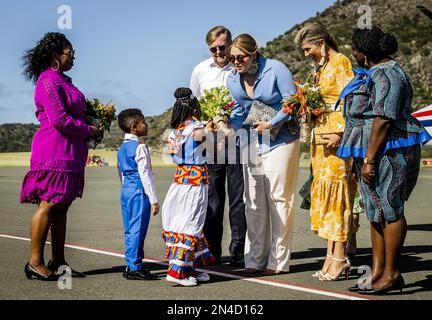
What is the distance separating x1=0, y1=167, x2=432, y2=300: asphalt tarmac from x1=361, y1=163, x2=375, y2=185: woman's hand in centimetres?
101

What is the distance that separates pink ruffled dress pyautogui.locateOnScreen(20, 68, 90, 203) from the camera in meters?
7.05

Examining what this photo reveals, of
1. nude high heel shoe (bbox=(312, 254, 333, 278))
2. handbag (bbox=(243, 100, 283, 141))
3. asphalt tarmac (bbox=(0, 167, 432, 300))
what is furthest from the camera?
handbag (bbox=(243, 100, 283, 141))

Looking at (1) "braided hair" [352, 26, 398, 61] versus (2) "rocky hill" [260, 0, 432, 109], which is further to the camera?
(2) "rocky hill" [260, 0, 432, 109]

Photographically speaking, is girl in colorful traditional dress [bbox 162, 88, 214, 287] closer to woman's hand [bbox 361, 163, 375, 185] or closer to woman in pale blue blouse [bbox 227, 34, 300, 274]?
woman in pale blue blouse [bbox 227, 34, 300, 274]

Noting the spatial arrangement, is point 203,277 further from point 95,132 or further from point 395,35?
point 395,35

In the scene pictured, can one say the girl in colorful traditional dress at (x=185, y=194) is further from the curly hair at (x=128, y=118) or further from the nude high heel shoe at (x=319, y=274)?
the nude high heel shoe at (x=319, y=274)

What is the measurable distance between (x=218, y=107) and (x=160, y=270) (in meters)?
1.83

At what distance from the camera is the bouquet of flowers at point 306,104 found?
7223mm

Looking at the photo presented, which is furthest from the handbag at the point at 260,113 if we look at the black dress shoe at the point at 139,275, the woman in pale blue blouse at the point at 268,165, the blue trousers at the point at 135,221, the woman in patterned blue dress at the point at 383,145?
the black dress shoe at the point at 139,275

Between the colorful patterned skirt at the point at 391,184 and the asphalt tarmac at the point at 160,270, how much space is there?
729 millimetres

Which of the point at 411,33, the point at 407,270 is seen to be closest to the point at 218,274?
the point at 407,270

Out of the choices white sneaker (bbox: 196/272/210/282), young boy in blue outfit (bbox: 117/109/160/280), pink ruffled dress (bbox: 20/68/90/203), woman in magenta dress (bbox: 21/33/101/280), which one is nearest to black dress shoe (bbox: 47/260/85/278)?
woman in magenta dress (bbox: 21/33/101/280)

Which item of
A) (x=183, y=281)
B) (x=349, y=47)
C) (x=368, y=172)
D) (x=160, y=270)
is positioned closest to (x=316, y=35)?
(x=368, y=172)
